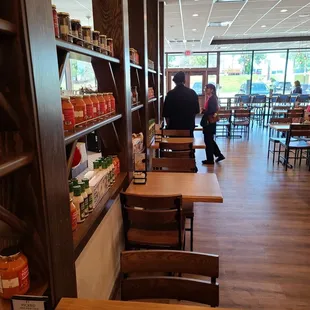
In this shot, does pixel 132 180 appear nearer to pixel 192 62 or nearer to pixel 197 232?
pixel 197 232

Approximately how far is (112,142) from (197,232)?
1382mm

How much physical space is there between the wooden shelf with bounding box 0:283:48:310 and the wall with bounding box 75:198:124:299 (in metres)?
0.37

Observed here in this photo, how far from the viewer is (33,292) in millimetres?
1027

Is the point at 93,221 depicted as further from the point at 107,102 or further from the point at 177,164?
the point at 177,164

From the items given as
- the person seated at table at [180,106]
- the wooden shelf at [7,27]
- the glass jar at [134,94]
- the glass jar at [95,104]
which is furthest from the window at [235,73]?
the wooden shelf at [7,27]

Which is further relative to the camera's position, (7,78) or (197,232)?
(197,232)

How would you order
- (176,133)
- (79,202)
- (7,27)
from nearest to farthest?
(7,27)
(79,202)
(176,133)

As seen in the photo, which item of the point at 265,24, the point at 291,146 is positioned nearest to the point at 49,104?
the point at 291,146

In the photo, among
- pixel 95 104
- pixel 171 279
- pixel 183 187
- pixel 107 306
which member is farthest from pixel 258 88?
pixel 107 306

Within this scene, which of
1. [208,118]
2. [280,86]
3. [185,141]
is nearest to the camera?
[185,141]

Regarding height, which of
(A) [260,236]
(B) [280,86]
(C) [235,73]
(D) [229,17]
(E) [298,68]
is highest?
(D) [229,17]

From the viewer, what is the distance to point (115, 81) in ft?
7.18

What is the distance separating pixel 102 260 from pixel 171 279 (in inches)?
30.3

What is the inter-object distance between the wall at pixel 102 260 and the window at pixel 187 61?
12.3 m
